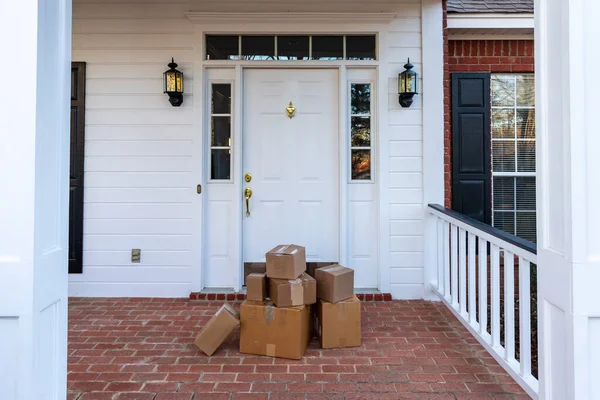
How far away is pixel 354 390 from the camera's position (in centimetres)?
211

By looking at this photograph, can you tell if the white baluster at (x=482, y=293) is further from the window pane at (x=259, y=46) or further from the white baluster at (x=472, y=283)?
the window pane at (x=259, y=46)

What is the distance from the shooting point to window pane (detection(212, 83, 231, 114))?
373 cm

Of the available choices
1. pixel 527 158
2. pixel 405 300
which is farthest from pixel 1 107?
pixel 527 158

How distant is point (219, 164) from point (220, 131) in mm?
314

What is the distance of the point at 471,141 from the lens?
421 centimetres

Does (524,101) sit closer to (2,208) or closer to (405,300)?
(405,300)

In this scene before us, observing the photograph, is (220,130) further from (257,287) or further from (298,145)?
(257,287)

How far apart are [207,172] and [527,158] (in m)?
3.52

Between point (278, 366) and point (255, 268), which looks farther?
point (255, 268)

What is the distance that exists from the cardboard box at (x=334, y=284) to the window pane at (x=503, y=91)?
3.00 meters

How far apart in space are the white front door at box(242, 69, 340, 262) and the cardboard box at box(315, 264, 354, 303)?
1.04m

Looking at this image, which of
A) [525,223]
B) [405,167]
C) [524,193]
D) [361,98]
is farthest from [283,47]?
[525,223]

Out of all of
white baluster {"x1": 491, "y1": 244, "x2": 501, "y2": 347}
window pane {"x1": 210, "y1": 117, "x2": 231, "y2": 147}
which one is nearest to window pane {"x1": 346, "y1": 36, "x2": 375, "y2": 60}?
window pane {"x1": 210, "y1": 117, "x2": 231, "y2": 147}

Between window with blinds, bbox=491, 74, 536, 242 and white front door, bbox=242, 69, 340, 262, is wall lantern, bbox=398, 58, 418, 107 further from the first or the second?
window with blinds, bbox=491, 74, 536, 242
